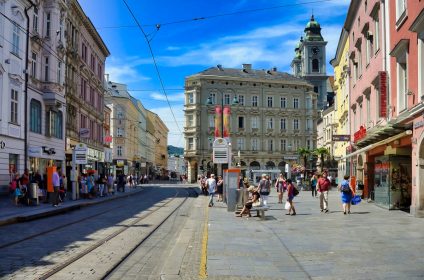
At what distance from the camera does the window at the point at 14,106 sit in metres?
31.6

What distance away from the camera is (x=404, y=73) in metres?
20.9

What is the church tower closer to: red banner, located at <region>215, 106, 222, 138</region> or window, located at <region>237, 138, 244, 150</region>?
window, located at <region>237, 138, 244, 150</region>

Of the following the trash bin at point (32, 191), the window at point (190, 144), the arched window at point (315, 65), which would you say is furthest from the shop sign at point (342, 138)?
the arched window at point (315, 65)

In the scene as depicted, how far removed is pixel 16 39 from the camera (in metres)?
32.1

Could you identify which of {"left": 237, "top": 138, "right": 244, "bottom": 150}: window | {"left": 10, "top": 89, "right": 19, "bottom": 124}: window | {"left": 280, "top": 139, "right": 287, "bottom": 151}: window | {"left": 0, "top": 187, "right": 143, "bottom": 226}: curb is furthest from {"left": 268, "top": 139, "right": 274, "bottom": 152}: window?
{"left": 0, "top": 187, "right": 143, "bottom": 226}: curb

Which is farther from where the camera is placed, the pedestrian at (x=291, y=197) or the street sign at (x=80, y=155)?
the street sign at (x=80, y=155)

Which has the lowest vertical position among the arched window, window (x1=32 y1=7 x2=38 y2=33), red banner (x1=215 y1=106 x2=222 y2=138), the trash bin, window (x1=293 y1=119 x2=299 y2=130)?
the trash bin

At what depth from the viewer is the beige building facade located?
9238 centimetres

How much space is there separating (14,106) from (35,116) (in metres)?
3.74

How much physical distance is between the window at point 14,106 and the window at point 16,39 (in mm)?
2372

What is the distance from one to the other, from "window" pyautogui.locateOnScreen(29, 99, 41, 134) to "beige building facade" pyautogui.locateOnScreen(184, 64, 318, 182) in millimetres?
55438

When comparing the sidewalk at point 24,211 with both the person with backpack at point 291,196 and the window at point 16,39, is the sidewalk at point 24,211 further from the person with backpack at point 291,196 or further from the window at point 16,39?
the person with backpack at point 291,196

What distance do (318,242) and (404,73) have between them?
11.2m

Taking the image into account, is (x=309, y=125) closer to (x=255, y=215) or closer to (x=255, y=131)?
(x=255, y=131)
